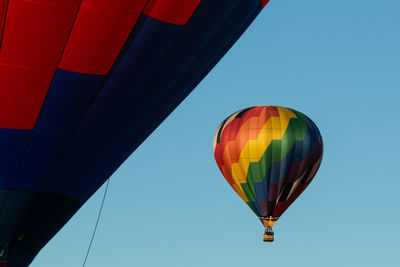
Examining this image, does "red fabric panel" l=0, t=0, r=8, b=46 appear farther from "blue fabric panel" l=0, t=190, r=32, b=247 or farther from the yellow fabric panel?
the yellow fabric panel

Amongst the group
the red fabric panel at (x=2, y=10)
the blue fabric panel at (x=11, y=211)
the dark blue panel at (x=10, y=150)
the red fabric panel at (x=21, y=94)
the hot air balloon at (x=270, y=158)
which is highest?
the hot air balloon at (x=270, y=158)

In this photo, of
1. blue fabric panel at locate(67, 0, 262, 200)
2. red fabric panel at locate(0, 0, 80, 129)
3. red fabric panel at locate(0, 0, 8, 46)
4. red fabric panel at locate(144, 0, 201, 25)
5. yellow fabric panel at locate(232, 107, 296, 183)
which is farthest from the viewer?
yellow fabric panel at locate(232, 107, 296, 183)

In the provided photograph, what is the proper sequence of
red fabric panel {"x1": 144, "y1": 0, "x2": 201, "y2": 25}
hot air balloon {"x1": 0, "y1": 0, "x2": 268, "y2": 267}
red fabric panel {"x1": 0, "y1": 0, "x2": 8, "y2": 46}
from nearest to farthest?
red fabric panel {"x1": 0, "y1": 0, "x2": 8, "y2": 46} → hot air balloon {"x1": 0, "y1": 0, "x2": 268, "y2": 267} → red fabric panel {"x1": 144, "y1": 0, "x2": 201, "y2": 25}

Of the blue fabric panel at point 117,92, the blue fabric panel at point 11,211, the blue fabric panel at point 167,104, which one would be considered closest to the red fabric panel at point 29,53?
the blue fabric panel at point 117,92

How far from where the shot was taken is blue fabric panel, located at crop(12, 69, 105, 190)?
10133 millimetres

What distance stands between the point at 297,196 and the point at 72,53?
1454cm

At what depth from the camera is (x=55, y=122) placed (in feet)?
33.7

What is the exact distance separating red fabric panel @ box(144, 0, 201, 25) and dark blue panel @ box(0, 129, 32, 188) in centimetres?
233

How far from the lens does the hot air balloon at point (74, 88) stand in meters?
9.67

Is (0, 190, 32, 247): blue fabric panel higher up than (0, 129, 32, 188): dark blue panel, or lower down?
lower down

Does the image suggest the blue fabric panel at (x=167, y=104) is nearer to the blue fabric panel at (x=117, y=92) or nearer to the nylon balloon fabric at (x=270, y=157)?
the blue fabric panel at (x=117, y=92)

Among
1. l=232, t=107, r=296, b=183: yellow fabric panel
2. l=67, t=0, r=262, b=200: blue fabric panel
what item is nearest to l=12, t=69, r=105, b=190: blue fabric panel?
l=67, t=0, r=262, b=200: blue fabric panel

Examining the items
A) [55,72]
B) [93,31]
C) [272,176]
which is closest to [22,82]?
[55,72]

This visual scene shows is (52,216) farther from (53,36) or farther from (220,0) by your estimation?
(220,0)
